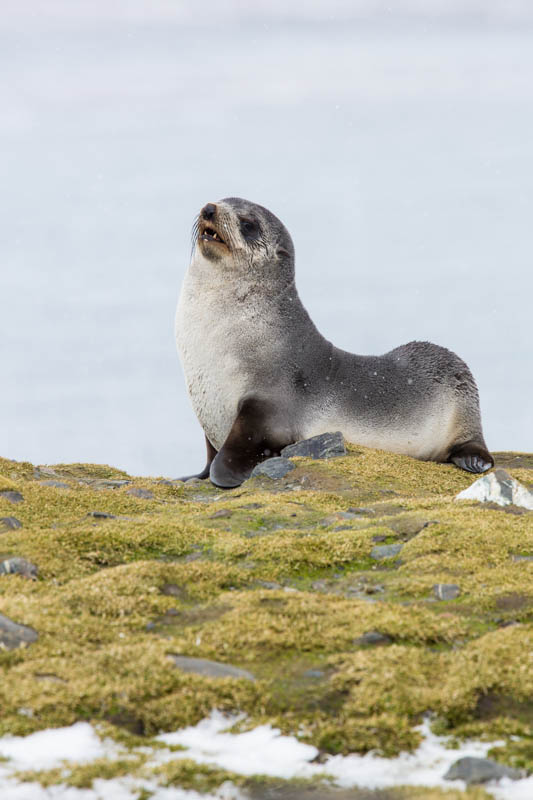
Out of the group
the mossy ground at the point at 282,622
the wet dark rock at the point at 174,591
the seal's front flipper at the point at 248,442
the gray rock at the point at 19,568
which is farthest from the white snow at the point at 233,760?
the seal's front flipper at the point at 248,442

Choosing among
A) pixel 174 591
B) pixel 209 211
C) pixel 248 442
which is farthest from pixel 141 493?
pixel 174 591

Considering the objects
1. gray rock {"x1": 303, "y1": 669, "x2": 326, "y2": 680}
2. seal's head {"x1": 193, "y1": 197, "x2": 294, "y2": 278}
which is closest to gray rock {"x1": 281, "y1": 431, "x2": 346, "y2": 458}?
seal's head {"x1": 193, "y1": 197, "x2": 294, "y2": 278}

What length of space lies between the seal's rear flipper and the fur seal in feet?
4.44

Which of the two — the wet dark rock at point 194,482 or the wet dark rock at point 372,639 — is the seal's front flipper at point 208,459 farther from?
the wet dark rock at point 372,639

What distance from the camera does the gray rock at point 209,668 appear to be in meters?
5.41

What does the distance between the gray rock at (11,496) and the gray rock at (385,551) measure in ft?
16.4

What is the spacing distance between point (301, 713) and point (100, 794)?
4.32ft

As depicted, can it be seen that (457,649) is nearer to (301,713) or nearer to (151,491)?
(301,713)

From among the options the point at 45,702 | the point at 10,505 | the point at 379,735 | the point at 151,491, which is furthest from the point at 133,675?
the point at 151,491

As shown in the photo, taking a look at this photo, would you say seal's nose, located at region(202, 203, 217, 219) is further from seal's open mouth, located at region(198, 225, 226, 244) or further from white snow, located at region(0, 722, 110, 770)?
white snow, located at region(0, 722, 110, 770)

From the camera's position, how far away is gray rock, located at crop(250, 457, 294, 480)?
14.2 metres

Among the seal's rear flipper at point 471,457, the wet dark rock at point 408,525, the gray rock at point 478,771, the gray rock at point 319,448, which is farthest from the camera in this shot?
the seal's rear flipper at point 471,457

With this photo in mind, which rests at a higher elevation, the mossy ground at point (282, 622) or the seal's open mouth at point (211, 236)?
the seal's open mouth at point (211, 236)

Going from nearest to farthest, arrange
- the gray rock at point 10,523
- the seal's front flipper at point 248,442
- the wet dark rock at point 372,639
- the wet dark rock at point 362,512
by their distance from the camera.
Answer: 1. the wet dark rock at point 372,639
2. the gray rock at point 10,523
3. the wet dark rock at point 362,512
4. the seal's front flipper at point 248,442
